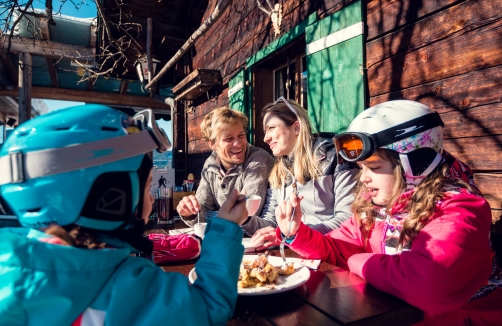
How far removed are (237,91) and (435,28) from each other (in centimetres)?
302

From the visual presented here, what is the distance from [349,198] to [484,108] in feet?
3.23

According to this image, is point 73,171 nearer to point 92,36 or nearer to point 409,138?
point 409,138

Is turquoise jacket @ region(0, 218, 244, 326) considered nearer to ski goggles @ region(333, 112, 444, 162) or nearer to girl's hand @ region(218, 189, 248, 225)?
girl's hand @ region(218, 189, 248, 225)

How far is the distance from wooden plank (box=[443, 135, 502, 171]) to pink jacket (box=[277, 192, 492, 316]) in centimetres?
89

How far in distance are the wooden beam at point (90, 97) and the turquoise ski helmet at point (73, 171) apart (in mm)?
11086

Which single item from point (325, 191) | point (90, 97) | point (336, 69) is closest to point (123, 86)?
point (90, 97)

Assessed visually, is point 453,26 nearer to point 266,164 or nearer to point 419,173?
point 419,173

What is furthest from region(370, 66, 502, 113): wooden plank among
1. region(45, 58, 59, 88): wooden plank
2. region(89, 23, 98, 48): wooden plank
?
region(45, 58, 59, 88): wooden plank

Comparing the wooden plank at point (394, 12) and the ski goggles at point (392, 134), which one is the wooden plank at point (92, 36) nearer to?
the wooden plank at point (394, 12)

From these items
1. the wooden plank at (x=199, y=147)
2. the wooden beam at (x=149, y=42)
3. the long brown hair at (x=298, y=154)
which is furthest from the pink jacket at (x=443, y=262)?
the wooden beam at (x=149, y=42)

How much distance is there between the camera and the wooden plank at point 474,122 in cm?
199

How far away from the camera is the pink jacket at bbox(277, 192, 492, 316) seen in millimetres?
1166

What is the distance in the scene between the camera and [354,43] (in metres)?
A: 2.91

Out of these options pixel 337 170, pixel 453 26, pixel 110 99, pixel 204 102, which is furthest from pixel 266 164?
pixel 110 99
